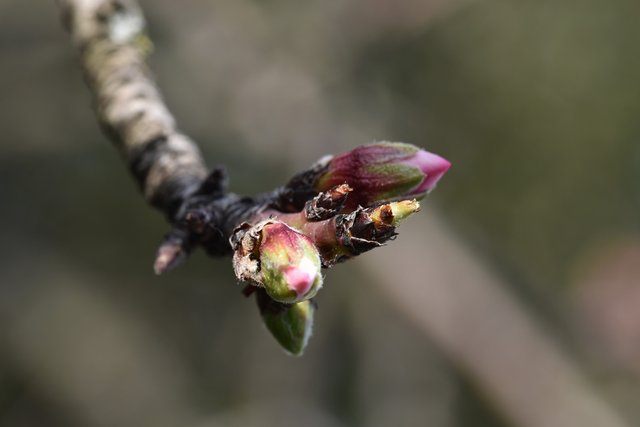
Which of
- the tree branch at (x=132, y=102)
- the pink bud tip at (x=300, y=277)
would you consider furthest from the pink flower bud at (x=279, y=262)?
the tree branch at (x=132, y=102)

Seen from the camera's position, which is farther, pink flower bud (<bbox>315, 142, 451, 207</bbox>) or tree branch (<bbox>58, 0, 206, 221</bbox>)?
tree branch (<bbox>58, 0, 206, 221</bbox>)

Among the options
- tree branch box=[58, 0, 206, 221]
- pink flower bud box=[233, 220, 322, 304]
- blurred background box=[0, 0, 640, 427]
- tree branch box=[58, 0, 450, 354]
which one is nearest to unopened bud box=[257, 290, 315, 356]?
tree branch box=[58, 0, 450, 354]

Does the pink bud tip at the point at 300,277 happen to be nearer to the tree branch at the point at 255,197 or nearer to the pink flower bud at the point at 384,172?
the tree branch at the point at 255,197

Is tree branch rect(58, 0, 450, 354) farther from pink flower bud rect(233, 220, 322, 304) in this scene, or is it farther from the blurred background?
the blurred background

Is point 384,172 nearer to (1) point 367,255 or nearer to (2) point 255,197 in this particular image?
(2) point 255,197

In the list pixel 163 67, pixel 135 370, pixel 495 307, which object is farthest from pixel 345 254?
pixel 135 370

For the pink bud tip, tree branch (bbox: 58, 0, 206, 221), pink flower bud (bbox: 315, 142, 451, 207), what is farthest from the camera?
tree branch (bbox: 58, 0, 206, 221)

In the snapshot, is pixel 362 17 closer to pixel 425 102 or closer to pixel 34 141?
pixel 425 102
